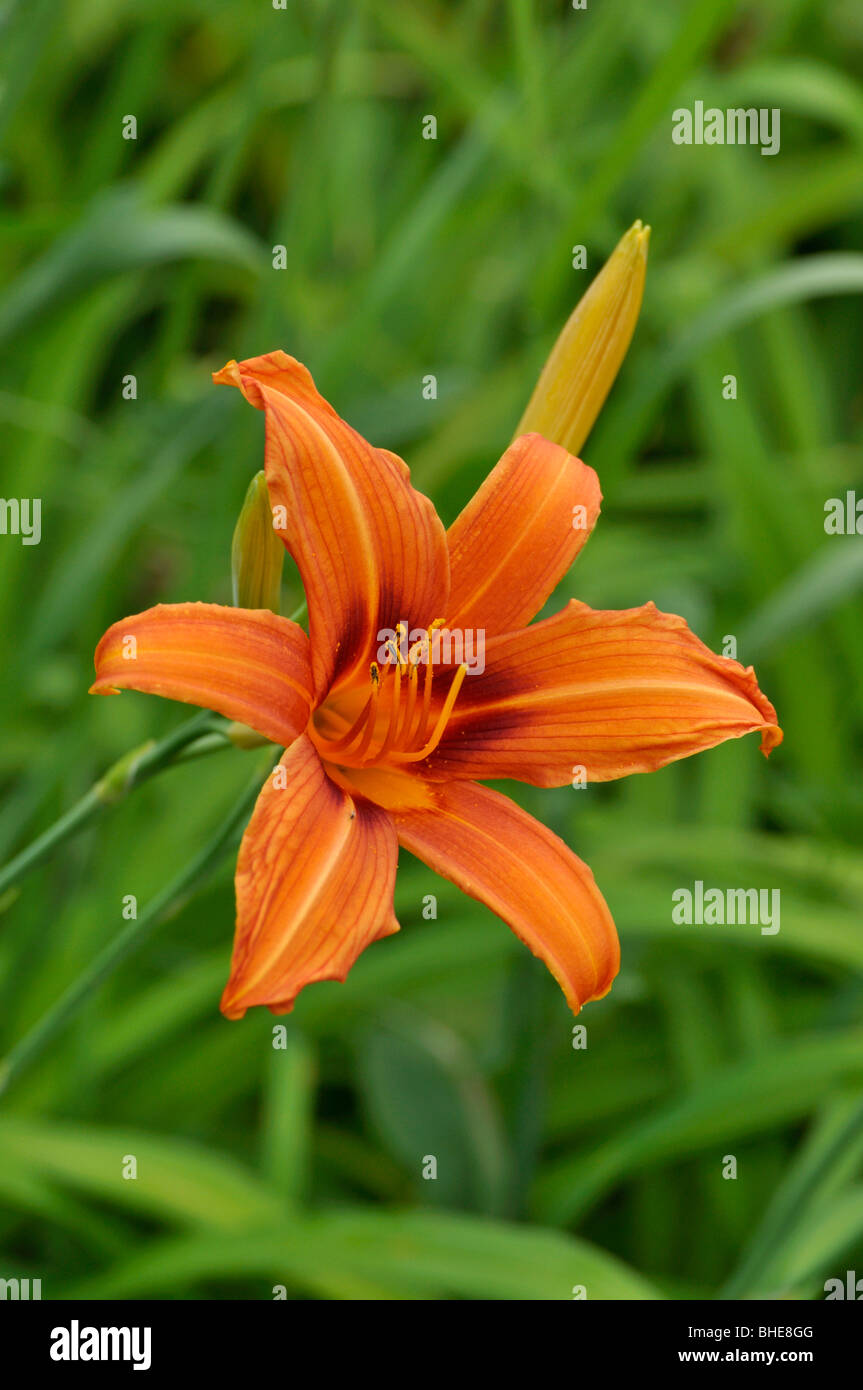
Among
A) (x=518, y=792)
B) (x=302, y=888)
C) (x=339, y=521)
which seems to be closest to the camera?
A: (x=302, y=888)

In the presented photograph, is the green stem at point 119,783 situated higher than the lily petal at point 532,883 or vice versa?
the green stem at point 119,783

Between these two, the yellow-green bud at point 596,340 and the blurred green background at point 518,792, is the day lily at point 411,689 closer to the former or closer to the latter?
the yellow-green bud at point 596,340

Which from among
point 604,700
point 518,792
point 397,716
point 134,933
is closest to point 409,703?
point 397,716

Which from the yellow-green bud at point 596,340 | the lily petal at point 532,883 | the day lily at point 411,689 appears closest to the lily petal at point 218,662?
the day lily at point 411,689

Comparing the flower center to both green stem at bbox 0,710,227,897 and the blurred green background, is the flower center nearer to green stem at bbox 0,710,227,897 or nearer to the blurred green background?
green stem at bbox 0,710,227,897

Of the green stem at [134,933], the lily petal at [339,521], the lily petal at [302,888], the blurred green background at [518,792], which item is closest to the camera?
the lily petal at [302,888]

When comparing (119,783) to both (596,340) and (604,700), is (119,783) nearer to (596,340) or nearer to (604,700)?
(604,700)

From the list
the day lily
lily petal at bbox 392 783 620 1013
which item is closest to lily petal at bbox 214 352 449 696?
the day lily
